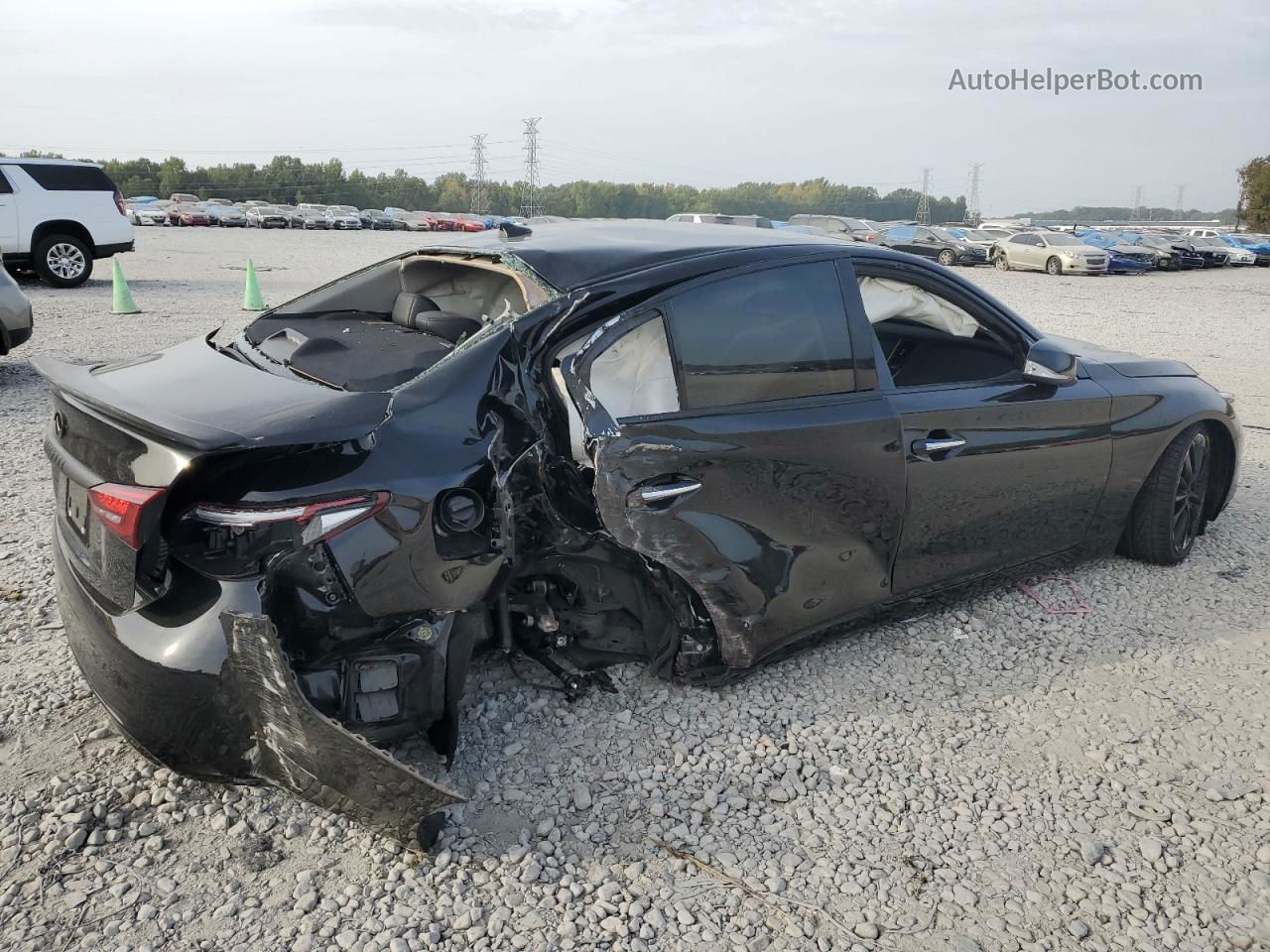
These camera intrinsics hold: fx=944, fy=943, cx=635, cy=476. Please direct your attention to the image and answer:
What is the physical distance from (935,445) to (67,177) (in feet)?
50.3

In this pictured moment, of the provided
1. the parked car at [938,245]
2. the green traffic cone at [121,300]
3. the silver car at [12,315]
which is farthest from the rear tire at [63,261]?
the parked car at [938,245]

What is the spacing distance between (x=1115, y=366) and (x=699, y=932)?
3.13 m

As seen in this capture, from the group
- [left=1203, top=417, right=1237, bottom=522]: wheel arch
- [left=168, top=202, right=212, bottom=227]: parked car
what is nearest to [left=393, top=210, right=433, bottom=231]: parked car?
[left=168, top=202, right=212, bottom=227]: parked car

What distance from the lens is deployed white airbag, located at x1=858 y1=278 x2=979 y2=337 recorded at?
11.6ft

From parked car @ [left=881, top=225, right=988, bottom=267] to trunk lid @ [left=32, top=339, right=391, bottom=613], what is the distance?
28.9 metres

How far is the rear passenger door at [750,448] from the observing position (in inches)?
110

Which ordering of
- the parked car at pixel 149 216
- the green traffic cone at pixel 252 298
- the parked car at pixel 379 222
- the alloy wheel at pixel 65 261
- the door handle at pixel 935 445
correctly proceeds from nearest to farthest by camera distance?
1. the door handle at pixel 935 445
2. the green traffic cone at pixel 252 298
3. the alloy wheel at pixel 65 261
4. the parked car at pixel 149 216
5. the parked car at pixel 379 222

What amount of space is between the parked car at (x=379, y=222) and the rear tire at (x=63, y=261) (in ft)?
143

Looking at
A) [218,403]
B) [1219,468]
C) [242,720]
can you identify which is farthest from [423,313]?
[1219,468]

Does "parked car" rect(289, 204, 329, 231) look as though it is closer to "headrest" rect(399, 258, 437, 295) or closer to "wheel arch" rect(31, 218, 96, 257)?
"wheel arch" rect(31, 218, 96, 257)

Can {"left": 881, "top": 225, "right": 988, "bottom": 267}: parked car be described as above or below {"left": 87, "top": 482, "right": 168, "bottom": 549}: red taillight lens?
above

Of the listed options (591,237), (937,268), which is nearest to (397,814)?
(591,237)

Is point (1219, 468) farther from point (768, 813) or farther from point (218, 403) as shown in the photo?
point (218, 403)

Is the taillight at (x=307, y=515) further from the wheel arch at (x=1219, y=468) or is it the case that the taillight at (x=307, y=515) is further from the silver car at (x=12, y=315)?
the silver car at (x=12, y=315)
